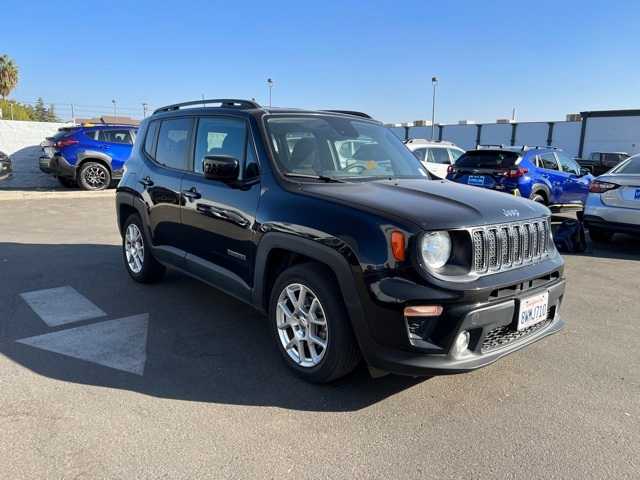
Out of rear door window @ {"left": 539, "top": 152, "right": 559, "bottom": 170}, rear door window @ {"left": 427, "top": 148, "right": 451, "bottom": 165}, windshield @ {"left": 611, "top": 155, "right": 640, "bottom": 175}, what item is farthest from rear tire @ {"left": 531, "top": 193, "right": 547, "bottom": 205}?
rear door window @ {"left": 427, "top": 148, "right": 451, "bottom": 165}

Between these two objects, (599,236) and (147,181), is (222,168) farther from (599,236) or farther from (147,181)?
(599,236)

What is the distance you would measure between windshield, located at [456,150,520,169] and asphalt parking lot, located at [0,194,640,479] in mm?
5440

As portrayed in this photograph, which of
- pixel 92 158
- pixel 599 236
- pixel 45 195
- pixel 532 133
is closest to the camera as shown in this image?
pixel 599 236

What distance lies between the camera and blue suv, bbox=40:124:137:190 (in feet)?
44.7

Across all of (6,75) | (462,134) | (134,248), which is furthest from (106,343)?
(6,75)

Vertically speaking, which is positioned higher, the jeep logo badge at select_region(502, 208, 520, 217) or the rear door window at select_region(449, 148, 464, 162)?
the rear door window at select_region(449, 148, 464, 162)

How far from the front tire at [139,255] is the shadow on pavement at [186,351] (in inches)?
5.1

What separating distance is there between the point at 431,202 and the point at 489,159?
7.63 m

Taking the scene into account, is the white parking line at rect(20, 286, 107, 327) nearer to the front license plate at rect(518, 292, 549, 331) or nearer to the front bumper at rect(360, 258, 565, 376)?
the front bumper at rect(360, 258, 565, 376)

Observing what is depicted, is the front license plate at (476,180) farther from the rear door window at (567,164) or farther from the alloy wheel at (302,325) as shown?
the alloy wheel at (302,325)

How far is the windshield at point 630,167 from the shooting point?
787 cm

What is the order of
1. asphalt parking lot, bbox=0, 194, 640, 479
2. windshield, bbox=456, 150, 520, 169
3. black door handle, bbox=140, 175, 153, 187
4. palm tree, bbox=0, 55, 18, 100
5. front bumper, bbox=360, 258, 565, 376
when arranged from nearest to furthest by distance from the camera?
asphalt parking lot, bbox=0, 194, 640, 479, front bumper, bbox=360, 258, 565, 376, black door handle, bbox=140, 175, 153, 187, windshield, bbox=456, 150, 520, 169, palm tree, bbox=0, 55, 18, 100

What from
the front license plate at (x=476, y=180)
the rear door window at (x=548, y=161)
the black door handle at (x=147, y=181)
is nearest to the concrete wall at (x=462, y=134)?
the rear door window at (x=548, y=161)

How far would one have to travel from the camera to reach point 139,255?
18.4ft
